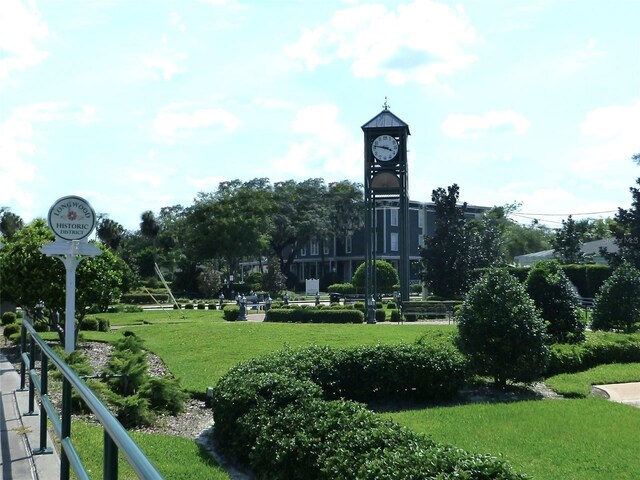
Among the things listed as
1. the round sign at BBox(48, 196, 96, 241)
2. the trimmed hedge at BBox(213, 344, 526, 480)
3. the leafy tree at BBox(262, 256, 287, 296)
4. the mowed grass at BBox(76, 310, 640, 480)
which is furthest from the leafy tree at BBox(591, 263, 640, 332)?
the leafy tree at BBox(262, 256, 287, 296)

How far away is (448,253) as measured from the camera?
41.2m

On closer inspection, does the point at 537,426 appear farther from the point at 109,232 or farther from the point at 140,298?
the point at 109,232

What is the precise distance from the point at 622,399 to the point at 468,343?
256 cm

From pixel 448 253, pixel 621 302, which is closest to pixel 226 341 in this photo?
pixel 621 302

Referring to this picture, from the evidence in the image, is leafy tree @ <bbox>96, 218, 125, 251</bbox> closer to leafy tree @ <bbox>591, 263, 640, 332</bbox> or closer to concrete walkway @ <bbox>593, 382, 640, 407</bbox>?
leafy tree @ <bbox>591, 263, 640, 332</bbox>

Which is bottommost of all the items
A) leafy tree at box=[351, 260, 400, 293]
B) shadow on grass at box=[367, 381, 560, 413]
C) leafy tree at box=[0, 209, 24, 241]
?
shadow on grass at box=[367, 381, 560, 413]

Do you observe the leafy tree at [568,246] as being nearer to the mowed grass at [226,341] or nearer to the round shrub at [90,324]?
the mowed grass at [226,341]

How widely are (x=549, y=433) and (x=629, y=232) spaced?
3476 centimetres

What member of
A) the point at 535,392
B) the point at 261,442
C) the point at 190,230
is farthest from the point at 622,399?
the point at 190,230

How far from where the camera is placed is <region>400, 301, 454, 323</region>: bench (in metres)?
29.4

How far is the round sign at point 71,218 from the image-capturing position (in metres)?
12.2

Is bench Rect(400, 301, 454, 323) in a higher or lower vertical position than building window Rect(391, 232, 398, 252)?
lower

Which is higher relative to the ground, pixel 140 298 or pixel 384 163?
pixel 384 163

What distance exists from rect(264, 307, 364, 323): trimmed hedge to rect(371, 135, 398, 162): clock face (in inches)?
283
